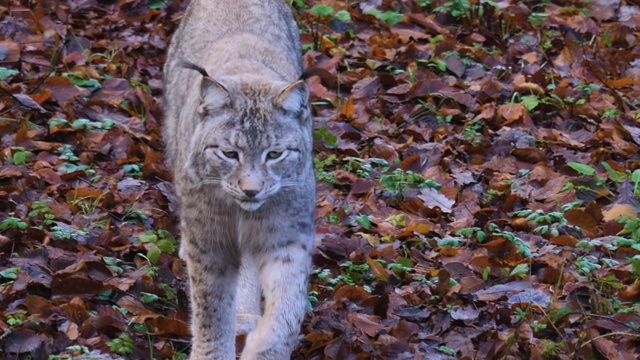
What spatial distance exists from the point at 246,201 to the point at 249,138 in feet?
1.00

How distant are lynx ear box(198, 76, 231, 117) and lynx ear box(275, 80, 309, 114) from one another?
25cm

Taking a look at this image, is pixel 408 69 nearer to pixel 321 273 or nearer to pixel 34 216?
pixel 321 273

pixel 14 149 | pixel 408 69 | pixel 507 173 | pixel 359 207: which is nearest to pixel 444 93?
pixel 408 69

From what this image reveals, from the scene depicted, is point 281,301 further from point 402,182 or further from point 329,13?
point 329,13

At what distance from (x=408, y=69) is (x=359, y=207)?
232 cm

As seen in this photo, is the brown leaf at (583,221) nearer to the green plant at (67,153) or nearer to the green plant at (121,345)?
the green plant at (121,345)

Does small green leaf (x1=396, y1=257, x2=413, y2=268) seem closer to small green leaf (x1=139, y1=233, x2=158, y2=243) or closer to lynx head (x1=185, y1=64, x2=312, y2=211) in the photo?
lynx head (x1=185, y1=64, x2=312, y2=211)

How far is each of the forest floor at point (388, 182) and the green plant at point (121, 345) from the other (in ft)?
0.03

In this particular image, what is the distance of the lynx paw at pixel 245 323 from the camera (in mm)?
5930

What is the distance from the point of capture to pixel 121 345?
204 inches

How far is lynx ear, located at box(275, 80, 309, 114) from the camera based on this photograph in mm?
5035

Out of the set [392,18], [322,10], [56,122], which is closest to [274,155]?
[56,122]

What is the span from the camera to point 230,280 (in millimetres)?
5477

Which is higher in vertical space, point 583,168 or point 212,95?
point 212,95
